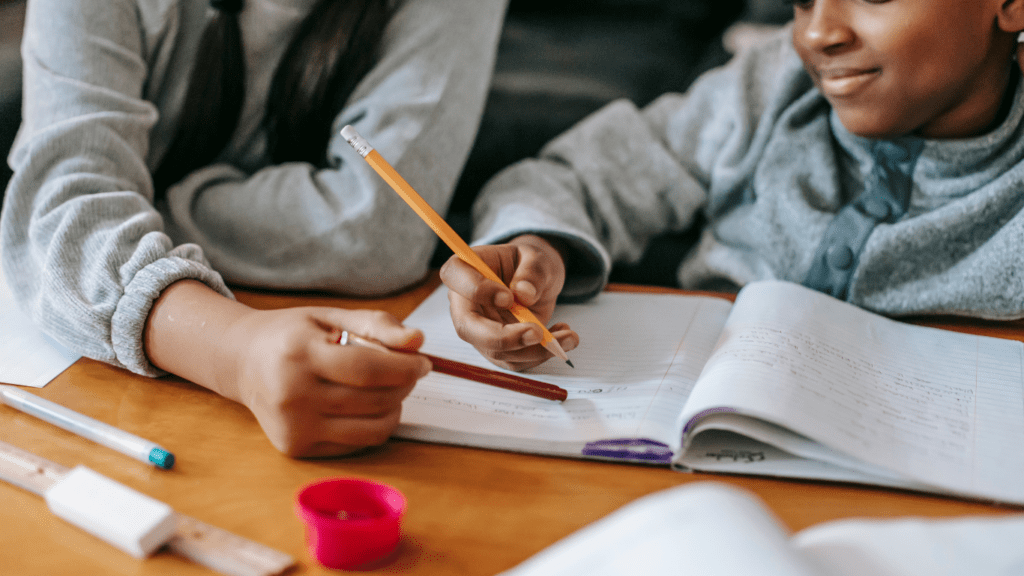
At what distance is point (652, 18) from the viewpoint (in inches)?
38.9

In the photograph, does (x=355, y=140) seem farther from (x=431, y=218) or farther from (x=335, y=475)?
(x=335, y=475)

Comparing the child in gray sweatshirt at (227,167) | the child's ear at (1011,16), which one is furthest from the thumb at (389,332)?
the child's ear at (1011,16)

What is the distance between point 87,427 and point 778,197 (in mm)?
624

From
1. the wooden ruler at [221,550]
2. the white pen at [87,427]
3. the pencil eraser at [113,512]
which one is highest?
the pencil eraser at [113,512]

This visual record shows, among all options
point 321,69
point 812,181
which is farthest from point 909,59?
point 321,69

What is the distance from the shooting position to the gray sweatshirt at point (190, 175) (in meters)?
0.50

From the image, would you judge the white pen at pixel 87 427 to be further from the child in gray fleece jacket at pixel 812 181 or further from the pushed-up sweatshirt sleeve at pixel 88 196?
the child in gray fleece jacket at pixel 812 181

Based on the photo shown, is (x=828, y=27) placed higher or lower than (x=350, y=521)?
higher

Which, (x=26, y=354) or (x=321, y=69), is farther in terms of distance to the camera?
(x=321, y=69)

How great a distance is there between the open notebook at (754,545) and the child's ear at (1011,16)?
0.45 m

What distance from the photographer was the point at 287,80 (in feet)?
2.27

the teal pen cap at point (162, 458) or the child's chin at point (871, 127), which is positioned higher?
the child's chin at point (871, 127)

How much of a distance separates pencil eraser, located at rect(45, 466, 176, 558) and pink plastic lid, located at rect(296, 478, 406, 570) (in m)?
0.06

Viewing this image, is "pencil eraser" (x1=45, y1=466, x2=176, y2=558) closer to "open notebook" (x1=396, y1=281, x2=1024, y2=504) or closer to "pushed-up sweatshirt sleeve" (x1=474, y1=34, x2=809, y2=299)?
"open notebook" (x1=396, y1=281, x2=1024, y2=504)
